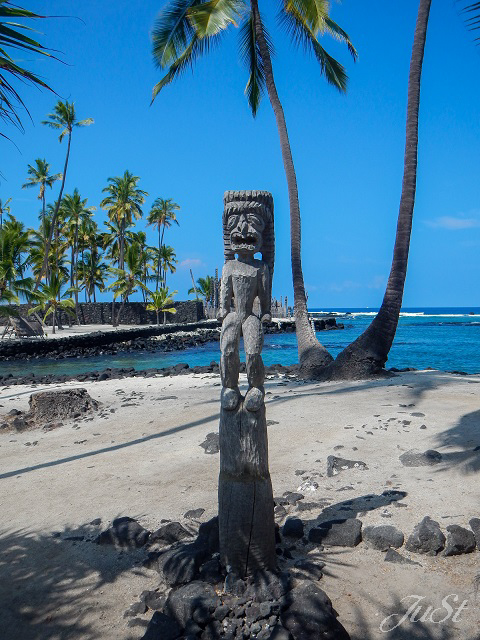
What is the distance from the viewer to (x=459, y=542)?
14.0ft

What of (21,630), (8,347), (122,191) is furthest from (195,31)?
(122,191)

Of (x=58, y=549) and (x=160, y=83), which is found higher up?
(x=160, y=83)

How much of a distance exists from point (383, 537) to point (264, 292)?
7.97ft

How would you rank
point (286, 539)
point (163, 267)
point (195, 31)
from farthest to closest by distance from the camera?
point (163, 267), point (195, 31), point (286, 539)

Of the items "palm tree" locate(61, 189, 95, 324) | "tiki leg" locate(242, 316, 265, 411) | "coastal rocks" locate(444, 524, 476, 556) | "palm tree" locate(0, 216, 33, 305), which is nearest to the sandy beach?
"coastal rocks" locate(444, 524, 476, 556)

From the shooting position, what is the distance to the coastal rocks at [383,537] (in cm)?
442

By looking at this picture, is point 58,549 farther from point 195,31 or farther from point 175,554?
point 195,31

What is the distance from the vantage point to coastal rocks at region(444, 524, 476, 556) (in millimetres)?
4246

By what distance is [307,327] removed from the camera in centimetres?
1319

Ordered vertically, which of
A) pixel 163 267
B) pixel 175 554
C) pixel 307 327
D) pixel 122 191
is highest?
pixel 122 191

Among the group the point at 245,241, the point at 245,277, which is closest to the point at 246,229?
the point at 245,241

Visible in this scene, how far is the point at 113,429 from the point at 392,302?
659 cm

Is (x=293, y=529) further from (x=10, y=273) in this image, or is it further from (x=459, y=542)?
(x=10, y=273)

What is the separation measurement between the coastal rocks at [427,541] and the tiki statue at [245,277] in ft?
6.46
